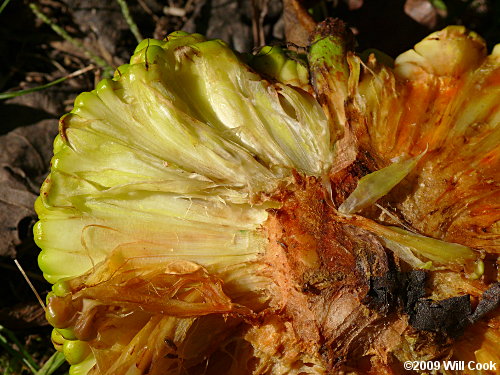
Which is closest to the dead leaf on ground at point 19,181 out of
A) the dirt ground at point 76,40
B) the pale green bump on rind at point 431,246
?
the dirt ground at point 76,40

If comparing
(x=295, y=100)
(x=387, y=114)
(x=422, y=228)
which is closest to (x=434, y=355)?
(x=422, y=228)

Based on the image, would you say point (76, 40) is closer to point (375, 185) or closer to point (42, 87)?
point (42, 87)

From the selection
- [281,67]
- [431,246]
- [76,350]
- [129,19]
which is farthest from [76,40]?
[431,246]

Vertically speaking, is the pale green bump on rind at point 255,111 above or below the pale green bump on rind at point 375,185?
above

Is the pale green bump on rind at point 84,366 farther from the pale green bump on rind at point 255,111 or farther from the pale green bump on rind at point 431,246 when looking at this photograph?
the pale green bump on rind at point 431,246

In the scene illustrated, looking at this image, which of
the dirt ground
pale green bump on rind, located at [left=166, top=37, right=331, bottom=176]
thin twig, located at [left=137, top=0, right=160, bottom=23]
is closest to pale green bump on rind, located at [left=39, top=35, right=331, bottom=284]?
pale green bump on rind, located at [left=166, top=37, right=331, bottom=176]

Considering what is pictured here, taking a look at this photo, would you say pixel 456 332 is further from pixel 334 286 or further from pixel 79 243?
pixel 79 243

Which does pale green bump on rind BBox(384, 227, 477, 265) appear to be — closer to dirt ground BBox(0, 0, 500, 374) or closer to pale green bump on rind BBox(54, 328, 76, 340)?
pale green bump on rind BBox(54, 328, 76, 340)
